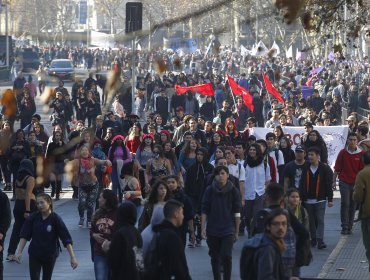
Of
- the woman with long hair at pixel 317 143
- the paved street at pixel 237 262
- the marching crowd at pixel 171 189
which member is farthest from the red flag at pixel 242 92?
the paved street at pixel 237 262

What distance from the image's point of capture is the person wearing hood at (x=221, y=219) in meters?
12.1

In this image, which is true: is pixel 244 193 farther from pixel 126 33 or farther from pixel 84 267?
pixel 126 33

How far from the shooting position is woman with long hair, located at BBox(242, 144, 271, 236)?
15.4 meters

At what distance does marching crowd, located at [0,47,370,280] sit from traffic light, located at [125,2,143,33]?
247 millimetres

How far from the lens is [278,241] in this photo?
27.1ft

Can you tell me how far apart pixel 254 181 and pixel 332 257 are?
5.25ft

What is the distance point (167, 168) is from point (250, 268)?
8316mm

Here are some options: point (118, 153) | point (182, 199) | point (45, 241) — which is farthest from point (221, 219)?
point (118, 153)

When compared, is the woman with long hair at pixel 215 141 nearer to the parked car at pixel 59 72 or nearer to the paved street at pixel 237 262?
the paved street at pixel 237 262

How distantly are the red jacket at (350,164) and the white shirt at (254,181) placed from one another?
3.84 ft

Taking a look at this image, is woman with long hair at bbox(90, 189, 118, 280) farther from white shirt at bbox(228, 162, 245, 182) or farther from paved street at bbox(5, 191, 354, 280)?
white shirt at bbox(228, 162, 245, 182)

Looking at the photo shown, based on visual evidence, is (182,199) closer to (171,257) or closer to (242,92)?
(171,257)

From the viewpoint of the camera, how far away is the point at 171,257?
852 cm

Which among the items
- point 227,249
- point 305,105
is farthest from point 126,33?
point 305,105
